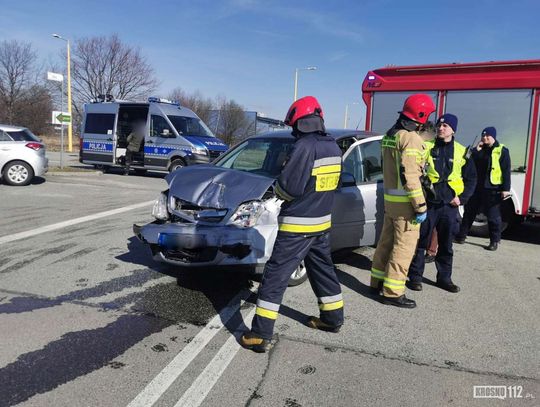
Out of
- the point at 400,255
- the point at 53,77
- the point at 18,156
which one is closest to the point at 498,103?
the point at 400,255

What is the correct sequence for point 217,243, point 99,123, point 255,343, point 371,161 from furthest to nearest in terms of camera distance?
point 99,123
point 371,161
point 217,243
point 255,343

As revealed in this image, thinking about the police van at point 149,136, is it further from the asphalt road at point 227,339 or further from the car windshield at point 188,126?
the asphalt road at point 227,339

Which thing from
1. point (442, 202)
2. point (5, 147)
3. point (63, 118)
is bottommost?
point (442, 202)

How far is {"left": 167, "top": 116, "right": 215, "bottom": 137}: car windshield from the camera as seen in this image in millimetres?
15297

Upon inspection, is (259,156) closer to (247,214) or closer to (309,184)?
(247,214)

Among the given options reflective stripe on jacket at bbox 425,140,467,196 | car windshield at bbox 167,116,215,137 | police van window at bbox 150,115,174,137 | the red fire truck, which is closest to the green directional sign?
police van window at bbox 150,115,174,137

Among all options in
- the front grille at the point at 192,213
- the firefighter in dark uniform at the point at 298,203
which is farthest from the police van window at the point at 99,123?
the firefighter in dark uniform at the point at 298,203

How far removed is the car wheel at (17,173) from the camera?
1168cm

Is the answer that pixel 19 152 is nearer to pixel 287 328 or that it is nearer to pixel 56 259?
pixel 56 259

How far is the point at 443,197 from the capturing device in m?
4.76

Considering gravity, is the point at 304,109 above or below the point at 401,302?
above

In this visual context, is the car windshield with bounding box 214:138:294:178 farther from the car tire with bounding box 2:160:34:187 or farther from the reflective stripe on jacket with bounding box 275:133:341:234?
the car tire with bounding box 2:160:34:187

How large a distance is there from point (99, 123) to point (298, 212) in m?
14.9

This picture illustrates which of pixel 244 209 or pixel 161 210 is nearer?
pixel 244 209
